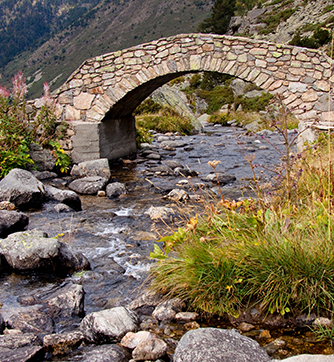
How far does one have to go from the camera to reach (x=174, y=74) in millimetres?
9273

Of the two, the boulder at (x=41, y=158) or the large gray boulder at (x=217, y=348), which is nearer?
the large gray boulder at (x=217, y=348)

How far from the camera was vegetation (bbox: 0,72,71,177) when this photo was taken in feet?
25.5

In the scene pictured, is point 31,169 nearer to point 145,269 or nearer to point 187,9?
point 145,269

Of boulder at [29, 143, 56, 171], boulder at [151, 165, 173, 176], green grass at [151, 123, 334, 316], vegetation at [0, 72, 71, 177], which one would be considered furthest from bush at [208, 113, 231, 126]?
green grass at [151, 123, 334, 316]

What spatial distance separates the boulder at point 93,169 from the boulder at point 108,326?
602cm

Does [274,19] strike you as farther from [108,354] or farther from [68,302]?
[108,354]

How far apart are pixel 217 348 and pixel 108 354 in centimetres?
73

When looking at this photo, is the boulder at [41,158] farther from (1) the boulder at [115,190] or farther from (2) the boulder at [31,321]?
(2) the boulder at [31,321]

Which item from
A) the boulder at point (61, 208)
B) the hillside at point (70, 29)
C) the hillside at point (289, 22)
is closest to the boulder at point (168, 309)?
the boulder at point (61, 208)

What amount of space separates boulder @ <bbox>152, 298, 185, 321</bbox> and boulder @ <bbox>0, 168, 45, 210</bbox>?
407cm

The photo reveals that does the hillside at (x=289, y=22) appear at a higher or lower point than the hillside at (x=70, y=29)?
lower

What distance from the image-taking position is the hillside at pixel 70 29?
106 meters

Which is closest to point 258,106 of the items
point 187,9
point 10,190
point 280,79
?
point 280,79

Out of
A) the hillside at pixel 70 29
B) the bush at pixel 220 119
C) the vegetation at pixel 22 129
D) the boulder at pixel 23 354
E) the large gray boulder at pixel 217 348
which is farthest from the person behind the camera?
the hillside at pixel 70 29
